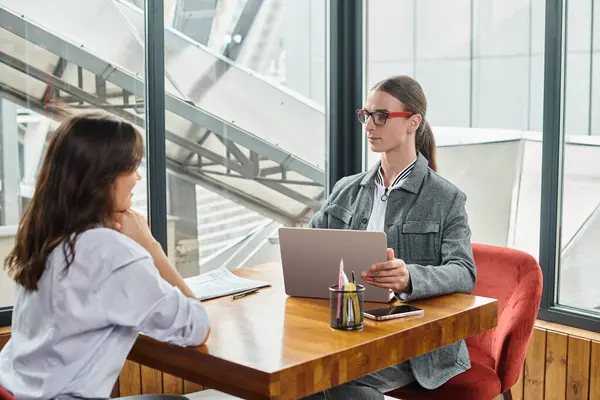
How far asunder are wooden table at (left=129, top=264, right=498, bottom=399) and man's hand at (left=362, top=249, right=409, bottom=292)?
0.08 m

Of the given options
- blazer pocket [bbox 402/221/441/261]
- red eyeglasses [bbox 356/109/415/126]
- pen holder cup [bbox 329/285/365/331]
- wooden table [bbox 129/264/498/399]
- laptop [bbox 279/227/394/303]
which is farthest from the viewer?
red eyeglasses [bbox 356/109/415/126]

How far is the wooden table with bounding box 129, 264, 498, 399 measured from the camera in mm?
1536

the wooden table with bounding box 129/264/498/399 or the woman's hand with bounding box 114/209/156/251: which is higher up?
the woman's hand with bounding box 114/209/156/251

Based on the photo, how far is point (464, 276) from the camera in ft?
7.13

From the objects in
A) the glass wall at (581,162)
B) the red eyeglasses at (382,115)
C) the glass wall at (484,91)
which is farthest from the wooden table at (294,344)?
the glass wall at (484,91)

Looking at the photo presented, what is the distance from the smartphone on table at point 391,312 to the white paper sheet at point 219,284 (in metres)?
0.46

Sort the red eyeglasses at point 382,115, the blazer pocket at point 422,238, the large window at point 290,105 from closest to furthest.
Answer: the blazer pocket at point 422,238
the red eyeglasses at point 382,115
the large window at point 290,105

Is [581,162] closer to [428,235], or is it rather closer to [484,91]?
[484,91]

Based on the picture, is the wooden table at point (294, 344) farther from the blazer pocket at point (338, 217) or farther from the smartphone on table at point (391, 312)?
the blazer pocket at point (338, 217)

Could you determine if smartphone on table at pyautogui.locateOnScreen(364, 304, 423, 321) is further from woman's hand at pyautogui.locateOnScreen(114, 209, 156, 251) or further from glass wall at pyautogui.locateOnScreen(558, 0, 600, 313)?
glass wall at pyautogui.locateOnScreen(558, 0, 600, 313)

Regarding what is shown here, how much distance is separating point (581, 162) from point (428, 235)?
0.95 m

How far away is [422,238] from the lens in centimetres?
230

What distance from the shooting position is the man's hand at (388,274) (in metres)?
1.96

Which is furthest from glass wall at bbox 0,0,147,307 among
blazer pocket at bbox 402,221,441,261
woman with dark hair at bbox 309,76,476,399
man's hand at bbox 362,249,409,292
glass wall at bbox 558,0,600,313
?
glass wall at bbox 558,0,600,313
